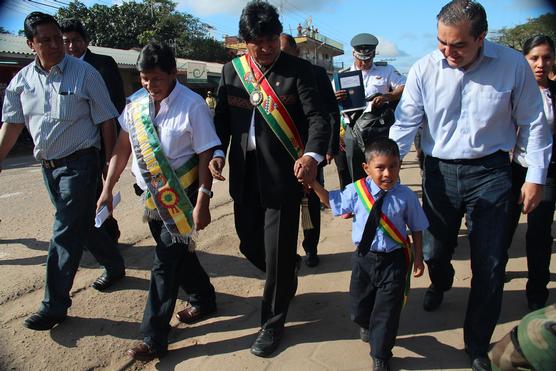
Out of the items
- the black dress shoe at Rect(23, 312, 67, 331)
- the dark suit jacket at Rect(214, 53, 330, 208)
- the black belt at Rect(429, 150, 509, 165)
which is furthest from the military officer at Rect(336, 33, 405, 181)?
the black dress shoe at Rect(23, 312, 67, 331)

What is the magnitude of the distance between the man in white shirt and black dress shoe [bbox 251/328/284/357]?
1.12 m

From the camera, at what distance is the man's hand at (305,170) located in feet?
8.07

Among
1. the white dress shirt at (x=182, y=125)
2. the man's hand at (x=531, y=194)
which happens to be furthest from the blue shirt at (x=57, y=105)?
the man's hand at (x=531, y=194)

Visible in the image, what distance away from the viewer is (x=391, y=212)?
244 centimetres

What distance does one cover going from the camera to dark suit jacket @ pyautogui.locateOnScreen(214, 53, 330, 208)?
2627mm

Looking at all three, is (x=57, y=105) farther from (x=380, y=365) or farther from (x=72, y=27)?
(x=380, y=365)

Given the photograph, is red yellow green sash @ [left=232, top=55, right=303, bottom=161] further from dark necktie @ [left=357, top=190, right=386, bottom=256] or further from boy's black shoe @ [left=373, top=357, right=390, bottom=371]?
boy's black shoe @ [left=373, top=357, right=390, bottom=371]

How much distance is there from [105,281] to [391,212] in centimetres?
242

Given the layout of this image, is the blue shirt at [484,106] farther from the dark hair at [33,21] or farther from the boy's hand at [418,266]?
the dark hair at [33,21]

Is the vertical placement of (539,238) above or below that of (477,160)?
below

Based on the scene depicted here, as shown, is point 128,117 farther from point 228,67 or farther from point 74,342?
point 74,342

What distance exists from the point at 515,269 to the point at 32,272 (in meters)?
4.20

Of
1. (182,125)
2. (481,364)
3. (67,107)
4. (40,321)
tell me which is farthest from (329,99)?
(40,321)

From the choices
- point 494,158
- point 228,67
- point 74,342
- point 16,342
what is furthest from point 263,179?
point 16,342
